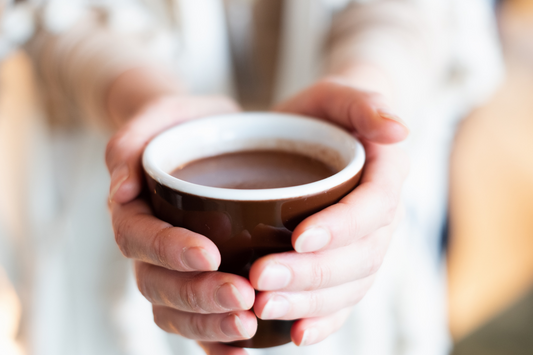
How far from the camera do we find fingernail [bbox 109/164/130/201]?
436 millimetres

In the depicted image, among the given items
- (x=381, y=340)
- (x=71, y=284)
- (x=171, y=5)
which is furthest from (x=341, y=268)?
(x=171, y=5)

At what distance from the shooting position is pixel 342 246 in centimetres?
42

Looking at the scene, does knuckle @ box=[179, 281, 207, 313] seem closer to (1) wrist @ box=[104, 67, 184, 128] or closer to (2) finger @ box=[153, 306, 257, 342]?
(2) finger @ box=[153, 306, 257, 342]

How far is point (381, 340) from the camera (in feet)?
2.67

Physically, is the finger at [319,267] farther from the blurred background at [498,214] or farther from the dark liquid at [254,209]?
the blurred background at [498,214]

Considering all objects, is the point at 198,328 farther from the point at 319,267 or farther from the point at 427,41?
the point at 427,41

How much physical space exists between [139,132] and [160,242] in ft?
0.54

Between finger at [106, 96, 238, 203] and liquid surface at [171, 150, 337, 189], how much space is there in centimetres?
5

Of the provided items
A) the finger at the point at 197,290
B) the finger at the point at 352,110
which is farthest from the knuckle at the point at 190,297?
the finger at the point at 352,110

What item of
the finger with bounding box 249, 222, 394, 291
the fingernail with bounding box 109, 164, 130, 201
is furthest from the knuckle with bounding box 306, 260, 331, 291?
the fingernail with bounding box 109, 164, 130, 201

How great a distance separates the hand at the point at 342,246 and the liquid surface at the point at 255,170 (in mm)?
66

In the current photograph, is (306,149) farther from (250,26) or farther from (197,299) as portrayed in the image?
(250,26)

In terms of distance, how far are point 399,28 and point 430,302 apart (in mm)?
573

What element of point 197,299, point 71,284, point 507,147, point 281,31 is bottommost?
point 507,147
